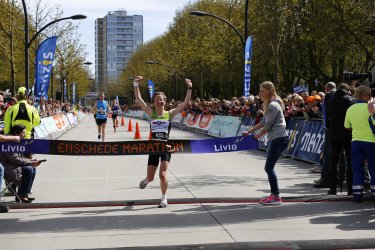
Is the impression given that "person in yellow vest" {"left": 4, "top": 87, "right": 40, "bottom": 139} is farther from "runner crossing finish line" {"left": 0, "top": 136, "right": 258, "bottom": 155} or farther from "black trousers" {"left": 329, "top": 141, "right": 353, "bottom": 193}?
"black trousers" {"left": 329, "top": 141, "right": 353, "bottom": 193}

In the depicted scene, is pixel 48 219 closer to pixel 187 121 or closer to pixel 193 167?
pixel 193 167

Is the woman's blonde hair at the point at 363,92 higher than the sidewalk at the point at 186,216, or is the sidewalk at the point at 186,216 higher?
the woman's blonde hair at the point at 363,92

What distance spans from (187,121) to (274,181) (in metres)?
26.9

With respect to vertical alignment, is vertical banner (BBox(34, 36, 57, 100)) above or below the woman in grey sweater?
above

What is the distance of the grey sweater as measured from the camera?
8508mm

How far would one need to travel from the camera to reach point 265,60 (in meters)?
46.1

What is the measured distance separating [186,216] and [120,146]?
182 centimetres

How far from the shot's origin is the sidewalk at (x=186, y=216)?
6367mm

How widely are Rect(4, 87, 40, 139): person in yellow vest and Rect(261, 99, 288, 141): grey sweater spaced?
436 centimetres

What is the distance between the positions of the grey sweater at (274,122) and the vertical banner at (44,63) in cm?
1806

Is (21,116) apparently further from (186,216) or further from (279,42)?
(279,42)

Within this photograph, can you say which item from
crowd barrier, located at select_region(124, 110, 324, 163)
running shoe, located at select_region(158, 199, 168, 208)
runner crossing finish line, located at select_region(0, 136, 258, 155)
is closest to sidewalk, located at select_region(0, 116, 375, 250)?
running shoe, located at select_region(158, 199, 168, 208)

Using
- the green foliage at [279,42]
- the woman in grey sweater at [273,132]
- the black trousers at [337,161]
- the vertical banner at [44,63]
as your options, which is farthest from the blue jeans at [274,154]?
the vertical banner at [44,63]

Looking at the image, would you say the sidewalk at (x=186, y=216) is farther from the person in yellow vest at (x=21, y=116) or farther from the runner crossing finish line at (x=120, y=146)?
the person in yellow vest at (x=21, y=116)
